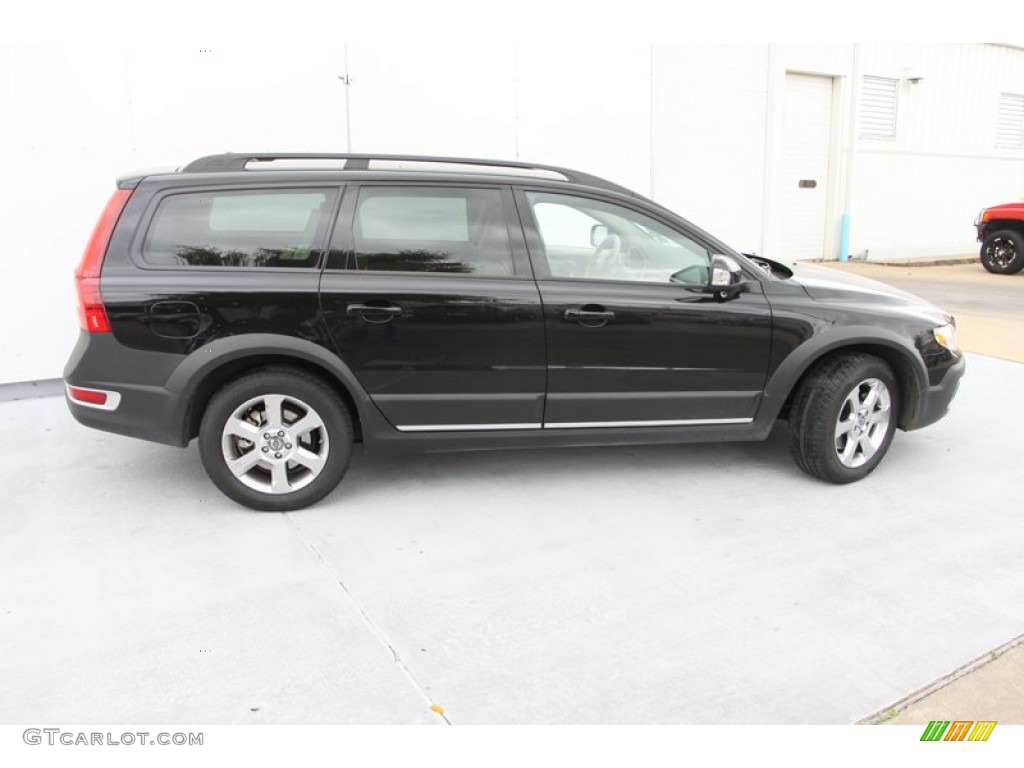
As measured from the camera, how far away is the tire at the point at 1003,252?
13875mm

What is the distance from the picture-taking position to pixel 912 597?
3193 millimetres

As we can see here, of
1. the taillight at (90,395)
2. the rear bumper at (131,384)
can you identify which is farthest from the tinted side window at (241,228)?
the taillight at (90,395)

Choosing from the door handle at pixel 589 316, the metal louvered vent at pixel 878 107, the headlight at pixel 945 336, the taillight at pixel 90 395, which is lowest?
the taillight at pixel 90 395

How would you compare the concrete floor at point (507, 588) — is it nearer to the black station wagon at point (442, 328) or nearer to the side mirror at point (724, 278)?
the black station wagon at point (442, 328)

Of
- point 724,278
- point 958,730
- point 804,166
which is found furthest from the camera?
point 804,166

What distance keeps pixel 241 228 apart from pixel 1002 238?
567 inches

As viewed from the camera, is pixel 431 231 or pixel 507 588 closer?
pixel 507 588

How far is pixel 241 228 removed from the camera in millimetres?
3777

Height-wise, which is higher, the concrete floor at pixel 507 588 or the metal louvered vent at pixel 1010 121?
the metal louvered vent at pixel 1010 121

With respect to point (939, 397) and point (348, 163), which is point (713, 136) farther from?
point (348, 163)

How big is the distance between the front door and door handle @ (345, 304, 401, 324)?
2.42ft

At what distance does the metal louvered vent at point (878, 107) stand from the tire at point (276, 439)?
14382 mm

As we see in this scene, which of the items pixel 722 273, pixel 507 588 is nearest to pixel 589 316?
pixel 722 273

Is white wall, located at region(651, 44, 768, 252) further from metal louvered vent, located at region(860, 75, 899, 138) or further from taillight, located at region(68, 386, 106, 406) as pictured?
taillight, located at region(68, 386, 106, 406)
